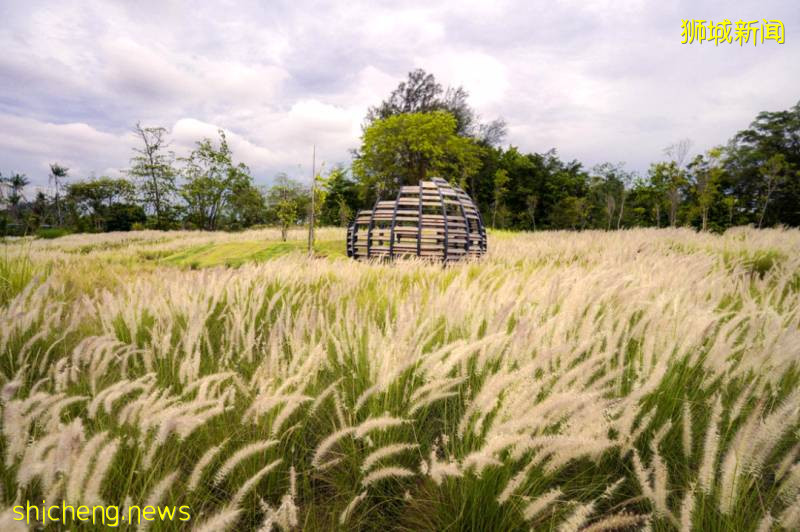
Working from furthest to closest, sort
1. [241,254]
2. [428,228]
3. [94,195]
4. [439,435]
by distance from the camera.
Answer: [94,195], [241,254], [428,228], [439,435]

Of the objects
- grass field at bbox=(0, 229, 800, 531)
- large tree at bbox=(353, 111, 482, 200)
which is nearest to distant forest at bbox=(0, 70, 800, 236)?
large tree at bbox=(353, 111, 482, 200)

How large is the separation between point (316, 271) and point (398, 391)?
306cm

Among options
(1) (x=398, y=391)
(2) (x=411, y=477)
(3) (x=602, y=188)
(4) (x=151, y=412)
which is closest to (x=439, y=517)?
(2) (x=411, y=477)

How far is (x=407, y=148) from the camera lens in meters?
26.2

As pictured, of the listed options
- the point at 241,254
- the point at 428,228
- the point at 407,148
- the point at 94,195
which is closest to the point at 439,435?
the point at 428,228

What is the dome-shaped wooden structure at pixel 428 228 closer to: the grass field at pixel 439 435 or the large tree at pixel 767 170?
the grass field at pixel 439 435

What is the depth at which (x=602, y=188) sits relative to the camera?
55000 millimetres

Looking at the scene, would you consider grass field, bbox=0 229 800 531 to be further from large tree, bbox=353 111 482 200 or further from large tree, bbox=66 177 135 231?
large tree, bbox=66 177 135 231

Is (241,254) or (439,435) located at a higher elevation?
(241,254)

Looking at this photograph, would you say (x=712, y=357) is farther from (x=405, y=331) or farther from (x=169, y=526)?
(x=169, y=526)

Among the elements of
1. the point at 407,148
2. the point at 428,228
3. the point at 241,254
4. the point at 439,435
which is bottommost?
the point at 439,435

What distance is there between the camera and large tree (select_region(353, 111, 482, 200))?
24844 millimetres

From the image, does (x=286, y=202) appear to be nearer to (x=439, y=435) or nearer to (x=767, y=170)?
(x=439, y=435)

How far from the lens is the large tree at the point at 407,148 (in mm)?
24844
